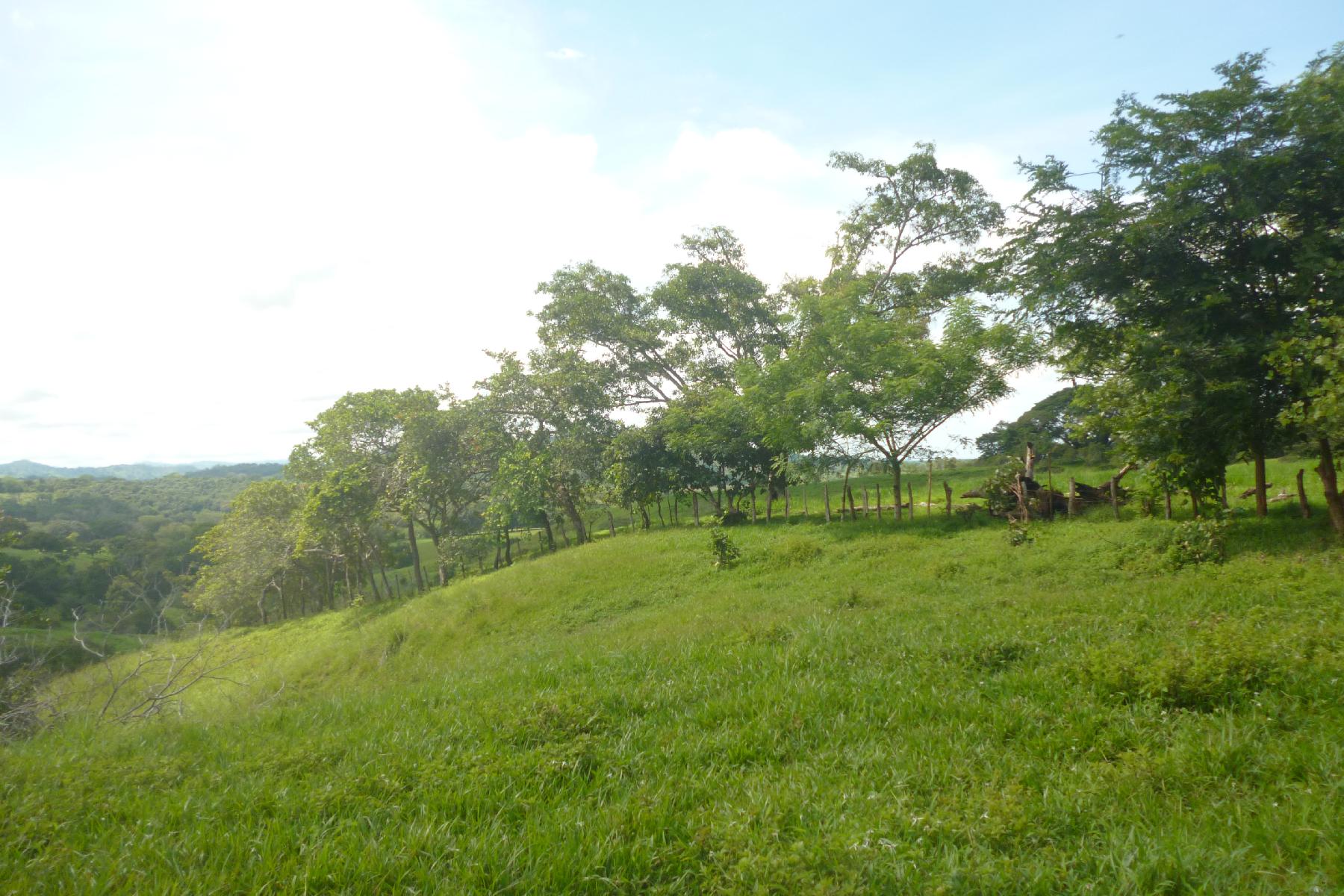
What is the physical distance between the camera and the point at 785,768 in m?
4.35

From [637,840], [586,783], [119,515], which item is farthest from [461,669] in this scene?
[119,515]

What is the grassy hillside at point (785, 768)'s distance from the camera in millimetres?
3232

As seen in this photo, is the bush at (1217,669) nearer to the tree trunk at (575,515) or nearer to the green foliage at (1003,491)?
the green foliage at (1003,491)

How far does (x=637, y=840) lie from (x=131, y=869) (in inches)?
108

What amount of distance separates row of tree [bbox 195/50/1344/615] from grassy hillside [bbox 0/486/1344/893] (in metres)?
3.81

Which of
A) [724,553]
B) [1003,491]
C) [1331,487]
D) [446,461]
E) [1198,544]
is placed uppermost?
[446,461]

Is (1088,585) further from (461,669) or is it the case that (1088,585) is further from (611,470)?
(611,470)

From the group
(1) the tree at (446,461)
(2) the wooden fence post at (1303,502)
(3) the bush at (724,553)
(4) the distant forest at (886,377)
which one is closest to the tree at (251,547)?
(4) the distant forest at (886,377)

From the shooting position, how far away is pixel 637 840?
3.48 meters

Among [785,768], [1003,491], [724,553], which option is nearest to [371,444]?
[724,553]

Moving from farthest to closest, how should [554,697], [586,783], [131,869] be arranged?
[554,697] → [586,783] → [131,869]

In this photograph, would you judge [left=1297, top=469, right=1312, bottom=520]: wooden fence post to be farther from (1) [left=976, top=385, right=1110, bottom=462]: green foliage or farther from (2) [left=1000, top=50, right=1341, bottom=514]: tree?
(1) [left=976, top=385, right=1110, bottom=462]: green foliage

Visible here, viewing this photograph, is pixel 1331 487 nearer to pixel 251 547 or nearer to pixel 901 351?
pixel 901 351

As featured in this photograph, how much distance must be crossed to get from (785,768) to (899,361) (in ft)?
51.5
